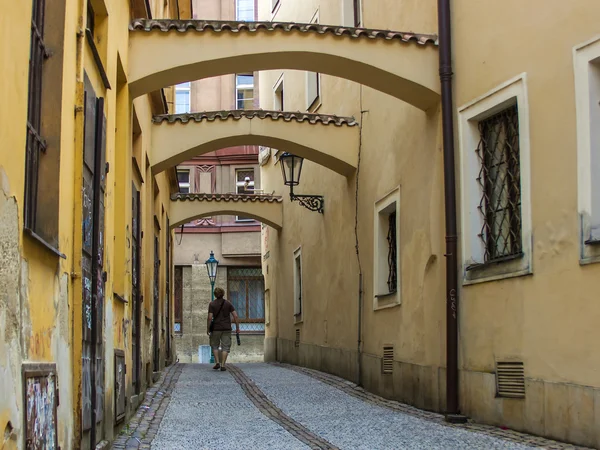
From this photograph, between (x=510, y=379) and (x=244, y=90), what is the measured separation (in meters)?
26.0

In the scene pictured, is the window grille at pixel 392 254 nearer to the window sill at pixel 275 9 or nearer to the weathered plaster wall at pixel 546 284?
the weathered plaster wall at pixel 546 284

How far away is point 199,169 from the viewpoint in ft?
102

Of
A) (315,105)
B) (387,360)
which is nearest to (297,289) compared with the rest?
(315,105)

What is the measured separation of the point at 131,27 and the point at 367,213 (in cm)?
505

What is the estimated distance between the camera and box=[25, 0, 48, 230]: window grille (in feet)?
15.7

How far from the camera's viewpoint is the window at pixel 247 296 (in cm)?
3117

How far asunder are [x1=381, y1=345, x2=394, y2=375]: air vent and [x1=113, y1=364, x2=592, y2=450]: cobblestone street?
15.3 inches

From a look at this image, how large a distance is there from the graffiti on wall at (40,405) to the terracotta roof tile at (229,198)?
54.0 ft

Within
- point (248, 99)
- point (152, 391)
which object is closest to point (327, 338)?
point (152, 391)

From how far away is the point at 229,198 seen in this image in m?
21.7

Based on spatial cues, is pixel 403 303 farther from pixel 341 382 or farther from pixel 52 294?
pixel 52 294

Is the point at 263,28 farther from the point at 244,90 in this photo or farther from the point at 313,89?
the point at 244,90

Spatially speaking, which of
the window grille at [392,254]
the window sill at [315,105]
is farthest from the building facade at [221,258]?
the window grille at [392,254]

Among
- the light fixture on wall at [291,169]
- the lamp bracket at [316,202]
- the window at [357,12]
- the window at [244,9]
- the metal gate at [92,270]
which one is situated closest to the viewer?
the metal gate at [92,270]
